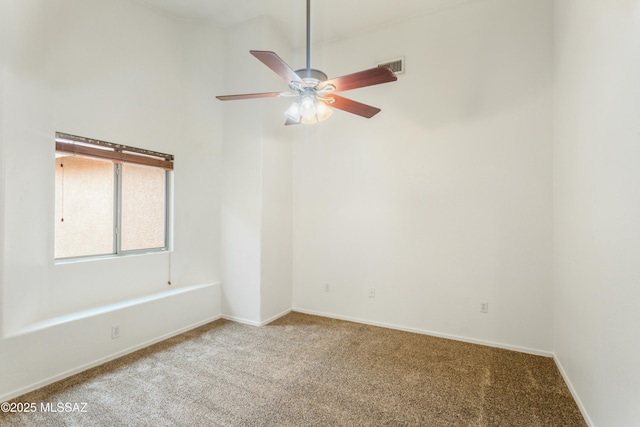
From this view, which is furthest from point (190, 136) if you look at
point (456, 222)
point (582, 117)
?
point (582, 117)

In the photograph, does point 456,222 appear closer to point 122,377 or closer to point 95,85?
point 122,377

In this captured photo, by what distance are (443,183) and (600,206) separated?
1522 mm

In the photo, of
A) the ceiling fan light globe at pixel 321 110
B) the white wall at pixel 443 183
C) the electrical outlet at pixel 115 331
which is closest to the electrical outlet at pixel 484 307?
the white wall at pixel 443 183

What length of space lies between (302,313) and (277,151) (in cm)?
219

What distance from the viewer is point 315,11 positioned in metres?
3.38

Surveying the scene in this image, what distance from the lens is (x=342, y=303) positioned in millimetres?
3848

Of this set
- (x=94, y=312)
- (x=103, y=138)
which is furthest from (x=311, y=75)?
(x=94, y=312)

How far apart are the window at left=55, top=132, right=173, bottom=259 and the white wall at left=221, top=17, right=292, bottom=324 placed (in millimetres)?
782

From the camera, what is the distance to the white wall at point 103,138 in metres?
2.34

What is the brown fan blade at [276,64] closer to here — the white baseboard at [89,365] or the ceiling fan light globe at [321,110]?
the ceiling fan light globe at [321,110]

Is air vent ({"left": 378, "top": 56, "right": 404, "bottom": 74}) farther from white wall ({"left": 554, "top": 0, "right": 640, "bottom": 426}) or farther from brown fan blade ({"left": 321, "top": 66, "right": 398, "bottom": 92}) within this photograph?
brown fan blade ({"left": 321, "top": 66, "right": 398, "bottom": 92})

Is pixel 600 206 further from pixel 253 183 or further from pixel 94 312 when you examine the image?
pixel 94 312

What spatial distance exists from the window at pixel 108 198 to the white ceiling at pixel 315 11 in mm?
1738

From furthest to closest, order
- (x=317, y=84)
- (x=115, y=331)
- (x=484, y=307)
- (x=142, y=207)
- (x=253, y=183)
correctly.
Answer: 1. (x=253, y=183)
2. (x=142, y=207)
3. (x=484, y=307)
4. (x=115, y=331)
5. (x=317, y=84)
